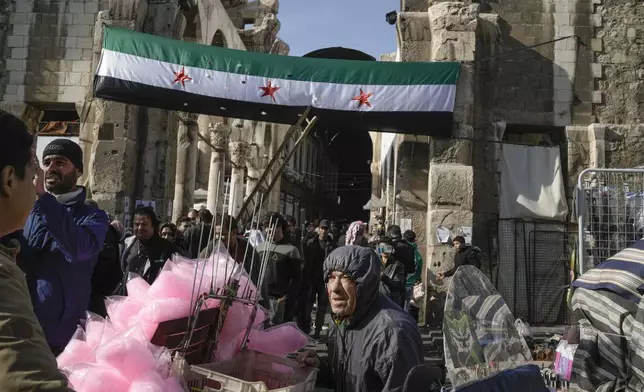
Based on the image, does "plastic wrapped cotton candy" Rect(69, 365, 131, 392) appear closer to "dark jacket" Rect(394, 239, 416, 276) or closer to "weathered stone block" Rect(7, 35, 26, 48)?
"dark jacket" Rect(394, 239, 416, 276)

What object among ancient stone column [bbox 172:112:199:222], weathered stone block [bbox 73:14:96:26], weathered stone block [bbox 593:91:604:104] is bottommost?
ancient stone column [bbox 172:112:199:222]

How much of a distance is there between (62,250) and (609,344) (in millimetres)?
2811

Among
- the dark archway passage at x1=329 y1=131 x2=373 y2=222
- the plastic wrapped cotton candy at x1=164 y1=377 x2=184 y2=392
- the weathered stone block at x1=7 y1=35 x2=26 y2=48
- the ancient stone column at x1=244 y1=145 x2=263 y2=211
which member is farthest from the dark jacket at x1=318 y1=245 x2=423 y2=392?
the dark archway passage at x1=329 y1=131 x2=373 y2=222

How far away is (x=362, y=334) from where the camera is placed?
2.50 meters

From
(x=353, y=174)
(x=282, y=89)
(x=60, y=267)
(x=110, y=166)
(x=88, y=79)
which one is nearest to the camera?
(x=60, y=267)

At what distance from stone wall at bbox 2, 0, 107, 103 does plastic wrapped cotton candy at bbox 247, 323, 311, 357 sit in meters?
10.8

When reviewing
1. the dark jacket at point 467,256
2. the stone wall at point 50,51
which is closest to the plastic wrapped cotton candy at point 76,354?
the dark jacket at point 467,256

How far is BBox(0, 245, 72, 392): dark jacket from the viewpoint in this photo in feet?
3.28

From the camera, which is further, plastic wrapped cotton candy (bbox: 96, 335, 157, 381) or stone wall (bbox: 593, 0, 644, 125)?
stone wall (bbox: 593, 0, 644, 125)

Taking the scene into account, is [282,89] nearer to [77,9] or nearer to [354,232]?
[354,232]

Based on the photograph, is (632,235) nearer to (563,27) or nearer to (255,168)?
(563,27)

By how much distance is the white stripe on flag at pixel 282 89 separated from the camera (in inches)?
367

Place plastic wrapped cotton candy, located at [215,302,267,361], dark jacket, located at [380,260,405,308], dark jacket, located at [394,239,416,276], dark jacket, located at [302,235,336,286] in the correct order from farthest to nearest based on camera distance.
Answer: dark jacket, located at [302,235,336,286], dark jacket, located at [394,239,416,276], dark jacket, located at [380,260,405,308], plastic wrapped cotton candy, located at [215,302,267,361]

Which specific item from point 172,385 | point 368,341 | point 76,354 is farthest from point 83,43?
point 172,385
